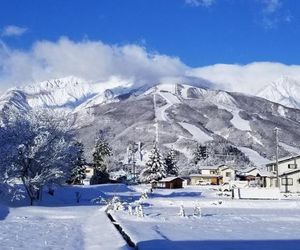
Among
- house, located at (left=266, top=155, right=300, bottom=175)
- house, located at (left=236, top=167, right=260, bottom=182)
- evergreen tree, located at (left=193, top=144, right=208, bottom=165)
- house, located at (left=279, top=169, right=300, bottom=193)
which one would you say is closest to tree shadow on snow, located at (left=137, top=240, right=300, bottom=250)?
house, located at (left=279, top=169, right=300, bottom=193)

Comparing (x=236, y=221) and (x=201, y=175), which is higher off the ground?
(x=201, y=175)

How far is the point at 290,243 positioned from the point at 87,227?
497 inches

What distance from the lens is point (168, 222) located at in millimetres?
34500

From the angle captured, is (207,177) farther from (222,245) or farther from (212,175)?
(222,245)

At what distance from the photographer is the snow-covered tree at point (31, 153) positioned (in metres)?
49.7

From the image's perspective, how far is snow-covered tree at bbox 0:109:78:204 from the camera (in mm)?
49656

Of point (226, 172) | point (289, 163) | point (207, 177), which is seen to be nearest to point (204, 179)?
point (207, 177)

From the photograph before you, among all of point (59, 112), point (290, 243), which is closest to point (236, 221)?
point (290, 243)

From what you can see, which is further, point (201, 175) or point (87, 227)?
point (201, 175)

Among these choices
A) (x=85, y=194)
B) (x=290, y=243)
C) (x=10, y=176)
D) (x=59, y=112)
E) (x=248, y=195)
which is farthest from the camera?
(x=85, y=194)

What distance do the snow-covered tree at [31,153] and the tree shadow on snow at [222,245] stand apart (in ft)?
95.8

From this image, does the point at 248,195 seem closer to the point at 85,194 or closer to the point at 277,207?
the point at 277,207

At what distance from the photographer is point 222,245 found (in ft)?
72.3

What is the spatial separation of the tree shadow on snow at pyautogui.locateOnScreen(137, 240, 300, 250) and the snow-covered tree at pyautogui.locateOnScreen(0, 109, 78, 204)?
95.8ft
